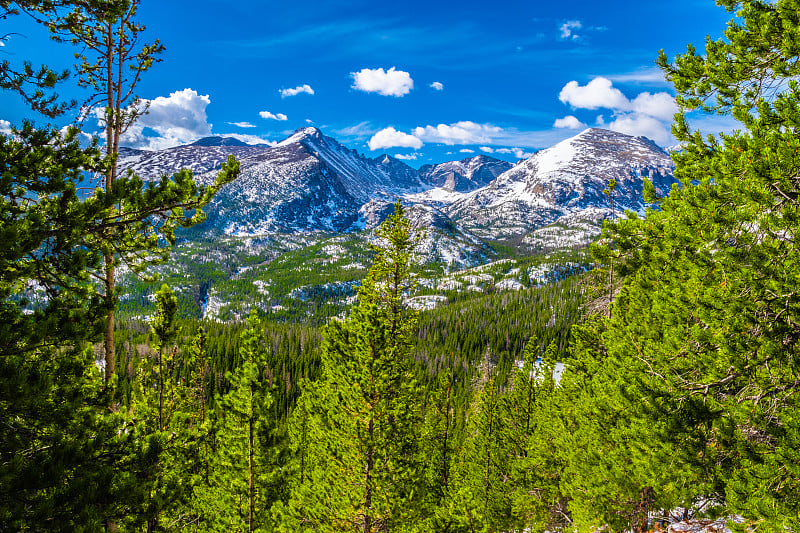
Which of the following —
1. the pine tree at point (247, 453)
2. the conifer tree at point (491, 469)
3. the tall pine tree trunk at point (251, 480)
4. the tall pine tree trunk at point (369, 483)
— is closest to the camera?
the tall pine tree trunk at point (369, 483)

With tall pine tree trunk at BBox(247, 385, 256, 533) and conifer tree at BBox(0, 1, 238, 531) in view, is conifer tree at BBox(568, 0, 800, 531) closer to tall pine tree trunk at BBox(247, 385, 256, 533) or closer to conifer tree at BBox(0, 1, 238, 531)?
conifer tree at BBox(0, 1, 238, 531)

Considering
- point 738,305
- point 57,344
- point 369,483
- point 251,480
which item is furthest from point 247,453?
point 738,305

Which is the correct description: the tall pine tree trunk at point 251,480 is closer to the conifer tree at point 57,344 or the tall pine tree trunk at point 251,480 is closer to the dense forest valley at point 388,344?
the dense forest valley at point 388,344

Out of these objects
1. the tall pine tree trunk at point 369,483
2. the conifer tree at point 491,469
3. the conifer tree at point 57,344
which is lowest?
the conifer tree at point 491,469

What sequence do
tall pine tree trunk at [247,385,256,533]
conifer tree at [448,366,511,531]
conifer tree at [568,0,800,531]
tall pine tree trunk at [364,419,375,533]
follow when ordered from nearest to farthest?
conifer tree at [568,0,800,531], tall pine tree trunk at [364,419,375,533], tall pine tree trunk at [247,385,256,533], conifer tree at [448,366,511,531]

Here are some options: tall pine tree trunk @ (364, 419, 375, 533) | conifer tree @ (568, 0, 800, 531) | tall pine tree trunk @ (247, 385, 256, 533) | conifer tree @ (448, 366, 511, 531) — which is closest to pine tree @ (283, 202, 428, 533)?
tall pine tree trunk @ (364, 419, 375, 533)

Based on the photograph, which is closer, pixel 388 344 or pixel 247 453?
pixel 388 344

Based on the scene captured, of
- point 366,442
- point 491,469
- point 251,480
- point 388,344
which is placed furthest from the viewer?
point 491,469

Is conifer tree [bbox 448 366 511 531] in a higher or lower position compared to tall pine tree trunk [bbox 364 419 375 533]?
lower

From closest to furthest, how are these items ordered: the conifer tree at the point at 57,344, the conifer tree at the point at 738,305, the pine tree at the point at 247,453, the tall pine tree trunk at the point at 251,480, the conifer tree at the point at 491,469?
the conifer tree at the point at 57,344, the conifer tree at the point at 738,305, the pine tree at the point at 247,453, the tall pine tree trunk at the point at 251,480, the conifer tree at the point at 491,469

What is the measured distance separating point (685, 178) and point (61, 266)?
12.5 m

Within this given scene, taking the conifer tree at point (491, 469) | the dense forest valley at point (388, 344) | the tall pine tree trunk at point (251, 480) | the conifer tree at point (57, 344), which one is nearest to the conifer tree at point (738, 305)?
the dense forest valley at point (388, 344)

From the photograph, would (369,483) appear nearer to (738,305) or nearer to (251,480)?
(251,480)

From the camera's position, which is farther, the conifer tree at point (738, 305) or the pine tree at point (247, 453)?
the pine tree at point (247, 453)
